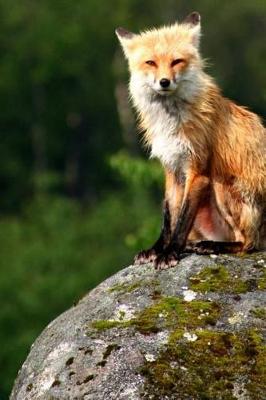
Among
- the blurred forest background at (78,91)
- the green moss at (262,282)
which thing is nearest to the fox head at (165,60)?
the green moss at (262,282)

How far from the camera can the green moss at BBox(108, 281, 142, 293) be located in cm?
1453

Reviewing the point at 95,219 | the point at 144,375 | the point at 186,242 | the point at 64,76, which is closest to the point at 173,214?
the point at 186,242

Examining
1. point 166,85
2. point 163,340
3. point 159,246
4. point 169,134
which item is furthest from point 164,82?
point 163,340

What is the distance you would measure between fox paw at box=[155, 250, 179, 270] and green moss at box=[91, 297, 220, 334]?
2.39ft

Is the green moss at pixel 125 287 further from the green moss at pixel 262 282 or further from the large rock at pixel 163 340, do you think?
the green moss at pixel 262 282

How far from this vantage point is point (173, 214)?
16.8m

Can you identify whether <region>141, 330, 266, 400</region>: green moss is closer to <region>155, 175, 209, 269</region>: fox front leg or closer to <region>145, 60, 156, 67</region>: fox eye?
<region>155, 175, 209, 269</region>: fox front leg

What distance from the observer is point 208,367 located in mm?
13414

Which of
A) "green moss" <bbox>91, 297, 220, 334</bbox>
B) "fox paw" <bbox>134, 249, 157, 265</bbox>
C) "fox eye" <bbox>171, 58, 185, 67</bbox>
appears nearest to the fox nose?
"fox eye" <bbox>171, 58, 185, 67</bbox>

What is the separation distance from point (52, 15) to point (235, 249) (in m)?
94.0

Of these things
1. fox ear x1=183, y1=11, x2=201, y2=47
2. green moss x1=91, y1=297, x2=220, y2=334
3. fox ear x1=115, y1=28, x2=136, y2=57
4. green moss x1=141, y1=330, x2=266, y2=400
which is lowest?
green moss x1=141, y1=330, x2=266, y2=400

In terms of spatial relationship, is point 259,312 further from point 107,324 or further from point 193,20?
point 193,20

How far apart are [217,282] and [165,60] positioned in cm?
342

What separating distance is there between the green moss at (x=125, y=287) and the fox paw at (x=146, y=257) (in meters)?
Answer: 0.68
